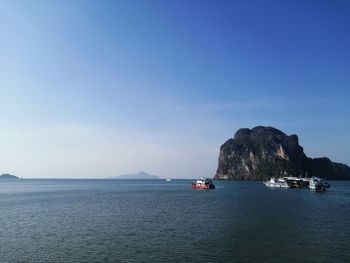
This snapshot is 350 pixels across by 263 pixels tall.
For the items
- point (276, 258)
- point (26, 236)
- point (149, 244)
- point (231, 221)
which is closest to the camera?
point (276, 258)

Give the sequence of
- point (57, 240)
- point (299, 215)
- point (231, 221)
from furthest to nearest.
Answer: point (299, 215), point (231, 221), point (57, 240)

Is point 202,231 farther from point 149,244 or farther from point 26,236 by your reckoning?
point 26,236

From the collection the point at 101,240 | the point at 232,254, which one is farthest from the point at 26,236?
the point at 232,254

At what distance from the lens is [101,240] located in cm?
4800

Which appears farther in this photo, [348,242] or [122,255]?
[348,242]

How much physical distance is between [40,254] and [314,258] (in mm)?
29096

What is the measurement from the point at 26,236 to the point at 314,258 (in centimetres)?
3734

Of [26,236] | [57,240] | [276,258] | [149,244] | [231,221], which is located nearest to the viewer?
[276,258]

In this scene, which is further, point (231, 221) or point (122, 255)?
point (231, 221)

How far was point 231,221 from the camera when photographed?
65188 mm

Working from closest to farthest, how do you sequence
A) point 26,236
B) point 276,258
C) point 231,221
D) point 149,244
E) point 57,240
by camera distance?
point 276,258
point 149,244
point 57,240
point 26,236
point 231,221

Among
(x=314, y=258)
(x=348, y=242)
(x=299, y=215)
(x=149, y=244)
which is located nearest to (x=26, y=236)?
(x=149, y=244)

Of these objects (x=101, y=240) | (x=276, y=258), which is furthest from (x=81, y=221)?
(x=276, y=258)

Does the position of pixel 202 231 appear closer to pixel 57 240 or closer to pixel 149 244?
pixel 149 244
